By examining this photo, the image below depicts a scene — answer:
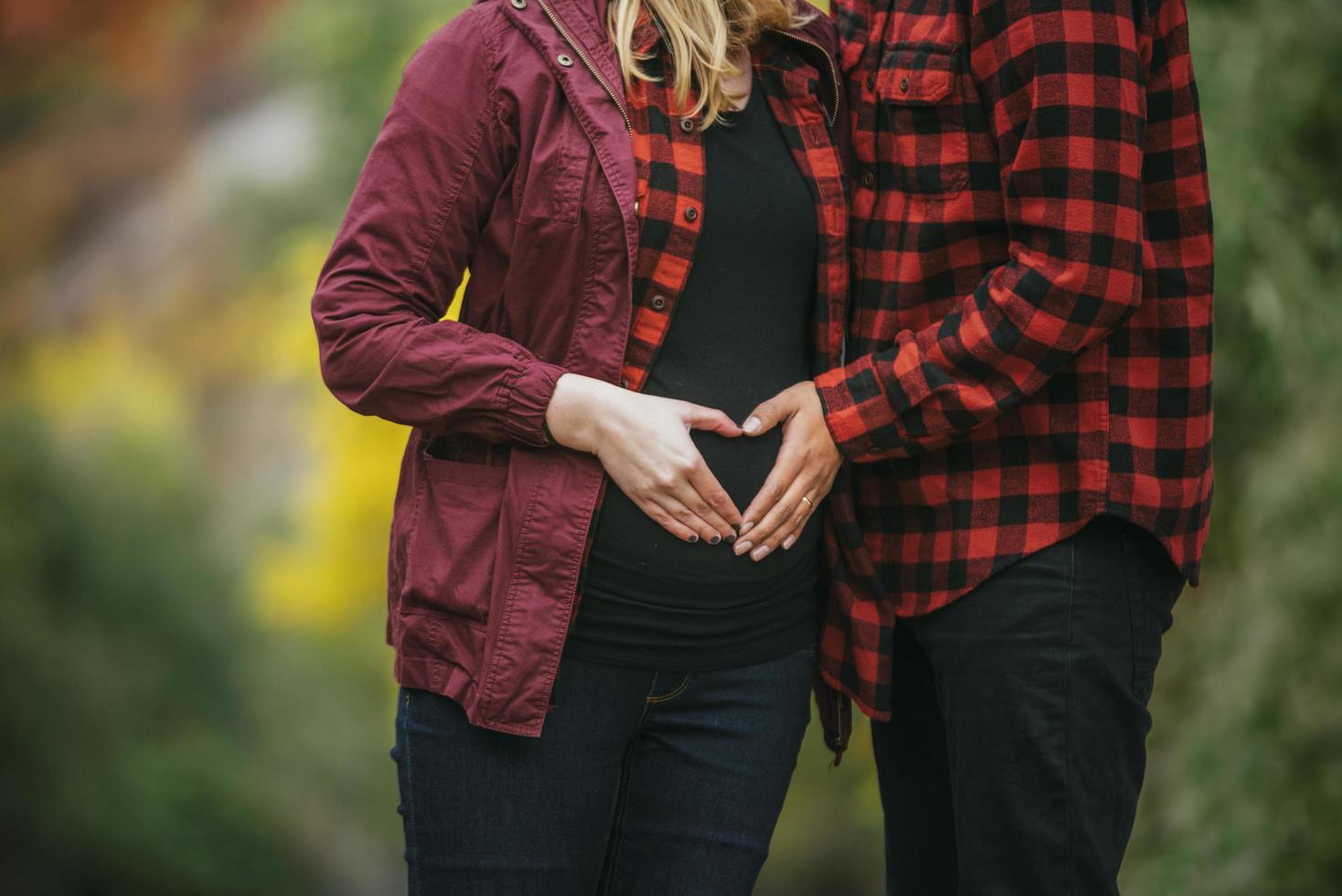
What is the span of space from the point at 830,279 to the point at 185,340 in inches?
169

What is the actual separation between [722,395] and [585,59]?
0.37 m

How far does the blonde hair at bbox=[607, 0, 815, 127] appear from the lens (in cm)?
129

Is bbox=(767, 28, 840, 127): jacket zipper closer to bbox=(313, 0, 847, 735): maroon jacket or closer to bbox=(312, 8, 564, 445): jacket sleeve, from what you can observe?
bbox=(313, 0, 847, 735): maroon jacket

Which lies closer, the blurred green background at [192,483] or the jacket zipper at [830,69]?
the jacket zipper at [830,69]

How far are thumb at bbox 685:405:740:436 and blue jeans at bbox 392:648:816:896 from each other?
10.4 inches

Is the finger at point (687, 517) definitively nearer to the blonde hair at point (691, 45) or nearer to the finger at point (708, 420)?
the finger at point (708, 420)

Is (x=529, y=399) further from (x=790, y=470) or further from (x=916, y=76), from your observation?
(x=916, y=76)

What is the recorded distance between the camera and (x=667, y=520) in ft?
4.17

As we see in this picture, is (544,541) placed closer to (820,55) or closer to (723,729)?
(723,729)

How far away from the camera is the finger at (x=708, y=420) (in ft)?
4.16

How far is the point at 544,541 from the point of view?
1.25 meters

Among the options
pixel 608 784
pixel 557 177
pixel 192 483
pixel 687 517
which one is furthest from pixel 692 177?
pixel 192 483

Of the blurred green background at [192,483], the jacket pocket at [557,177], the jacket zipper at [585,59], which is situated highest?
the jacket zipper at [585,59]

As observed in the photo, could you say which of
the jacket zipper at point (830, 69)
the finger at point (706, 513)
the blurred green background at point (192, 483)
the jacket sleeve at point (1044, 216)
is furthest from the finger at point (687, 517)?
the blurred green background at point (192, 483)
